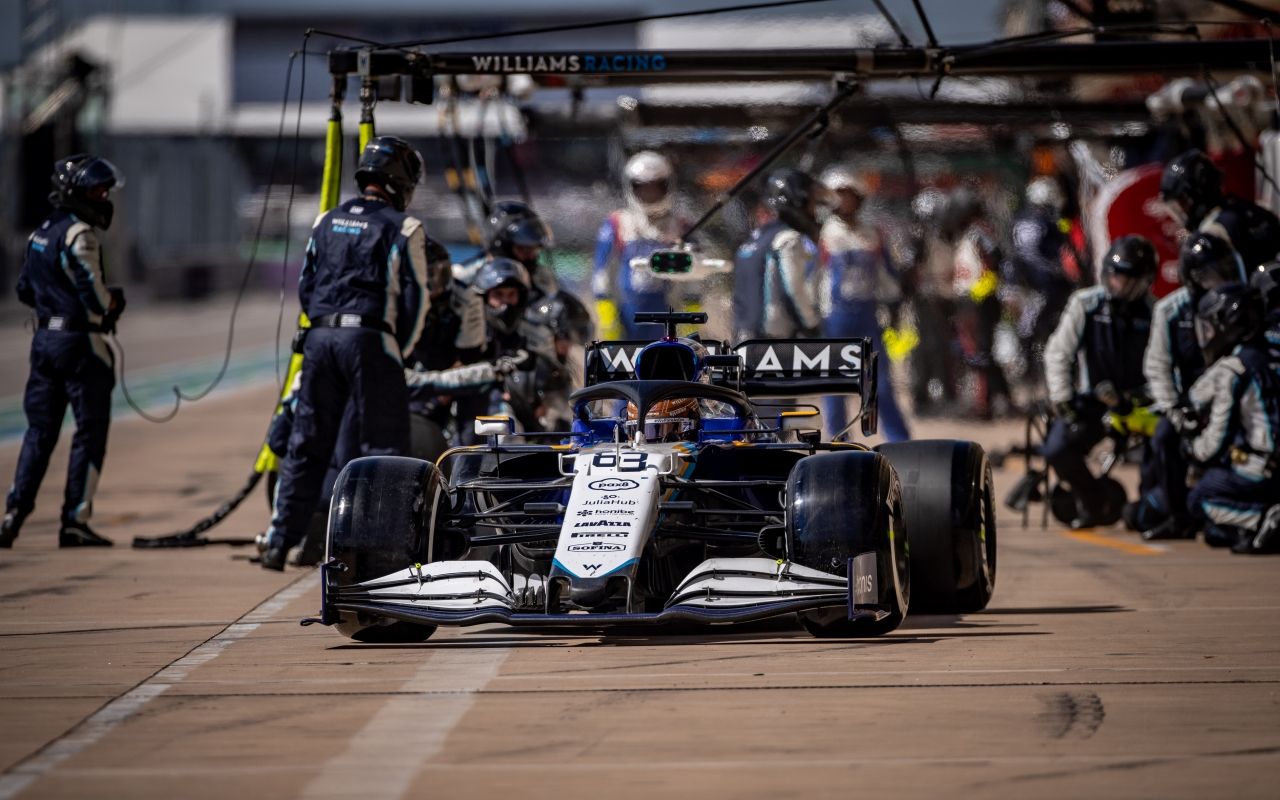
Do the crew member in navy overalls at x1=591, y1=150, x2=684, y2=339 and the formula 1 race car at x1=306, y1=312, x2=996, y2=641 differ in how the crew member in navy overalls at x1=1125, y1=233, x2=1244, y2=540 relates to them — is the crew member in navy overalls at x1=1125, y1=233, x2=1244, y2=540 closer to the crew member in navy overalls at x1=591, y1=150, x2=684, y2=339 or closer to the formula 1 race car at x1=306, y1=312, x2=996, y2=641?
the formula 1 race car at x1=306, y1=312, x2=996, y2=641

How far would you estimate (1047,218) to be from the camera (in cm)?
2228

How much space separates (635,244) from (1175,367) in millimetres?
4179

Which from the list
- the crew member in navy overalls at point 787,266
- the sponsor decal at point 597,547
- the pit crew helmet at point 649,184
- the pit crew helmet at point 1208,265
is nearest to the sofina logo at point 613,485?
the sponsor decal at point 597,547

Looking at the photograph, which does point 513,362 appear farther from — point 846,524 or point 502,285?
point 846,524

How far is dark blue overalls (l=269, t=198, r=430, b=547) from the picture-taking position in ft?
37.6

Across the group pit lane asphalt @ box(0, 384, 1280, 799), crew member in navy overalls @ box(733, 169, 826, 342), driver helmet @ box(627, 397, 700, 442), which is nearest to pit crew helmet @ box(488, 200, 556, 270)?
crew member in navy overalls @ box(733, 169, 826, 342)

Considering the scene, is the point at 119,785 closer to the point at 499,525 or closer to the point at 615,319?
the point at 499,525

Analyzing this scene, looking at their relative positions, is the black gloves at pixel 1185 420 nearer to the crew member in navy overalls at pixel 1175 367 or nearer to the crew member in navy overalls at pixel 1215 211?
the crew member in navy overalls at pixel 1175 367

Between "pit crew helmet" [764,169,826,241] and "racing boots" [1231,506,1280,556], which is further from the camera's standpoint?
→ "pit crew helmet" [764,169,826,241]

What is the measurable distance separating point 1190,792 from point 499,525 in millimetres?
3781

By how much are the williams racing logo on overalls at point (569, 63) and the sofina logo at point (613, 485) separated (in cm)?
499

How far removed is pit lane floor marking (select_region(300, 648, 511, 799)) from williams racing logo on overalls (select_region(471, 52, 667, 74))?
17.4ft

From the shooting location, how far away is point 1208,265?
13.2m

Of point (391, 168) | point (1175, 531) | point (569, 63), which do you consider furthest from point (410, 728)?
point (1175, 531)
